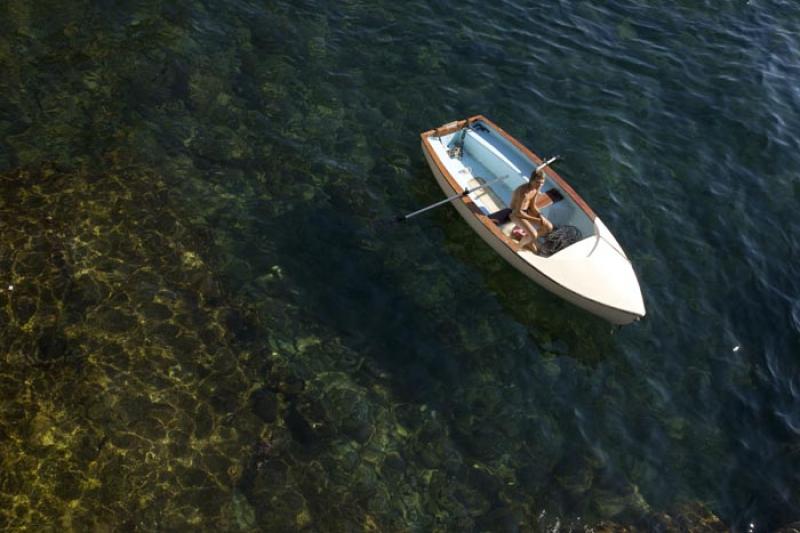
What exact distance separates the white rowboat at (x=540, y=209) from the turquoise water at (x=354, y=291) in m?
1.07

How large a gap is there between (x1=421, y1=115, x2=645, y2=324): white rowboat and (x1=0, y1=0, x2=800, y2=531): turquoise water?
1.07 m

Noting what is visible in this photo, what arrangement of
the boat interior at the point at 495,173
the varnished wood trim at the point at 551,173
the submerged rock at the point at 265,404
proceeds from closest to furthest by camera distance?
the submerged rock at the point at 265,404 → the varnished wood trim at the point at 551,173 → the boat interior at the point at 495,173

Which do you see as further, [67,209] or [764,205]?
[764,205]

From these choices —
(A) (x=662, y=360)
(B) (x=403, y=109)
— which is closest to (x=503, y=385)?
(A) (x=662, y=360)

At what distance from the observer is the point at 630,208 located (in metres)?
24.7

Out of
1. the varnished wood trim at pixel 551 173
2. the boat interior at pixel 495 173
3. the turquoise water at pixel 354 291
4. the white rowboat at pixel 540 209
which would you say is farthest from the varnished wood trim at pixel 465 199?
the varnished wood trim at pixel 551 173

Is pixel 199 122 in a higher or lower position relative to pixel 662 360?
higher

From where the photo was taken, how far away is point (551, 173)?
76.7ft

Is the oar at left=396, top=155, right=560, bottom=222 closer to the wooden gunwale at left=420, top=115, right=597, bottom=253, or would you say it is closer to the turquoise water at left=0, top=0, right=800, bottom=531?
the wooden gunwale at left=420, top=115, right=597, bottom=253

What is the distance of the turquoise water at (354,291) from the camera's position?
16.8 m

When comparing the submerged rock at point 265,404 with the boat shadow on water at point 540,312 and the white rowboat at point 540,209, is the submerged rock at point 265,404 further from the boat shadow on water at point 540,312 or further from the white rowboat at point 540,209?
the white rowboat at point 540,209

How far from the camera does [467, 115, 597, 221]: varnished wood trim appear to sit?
22359 mm

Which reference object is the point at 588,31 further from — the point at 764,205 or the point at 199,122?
the point at 199,122

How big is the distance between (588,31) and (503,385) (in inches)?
826
